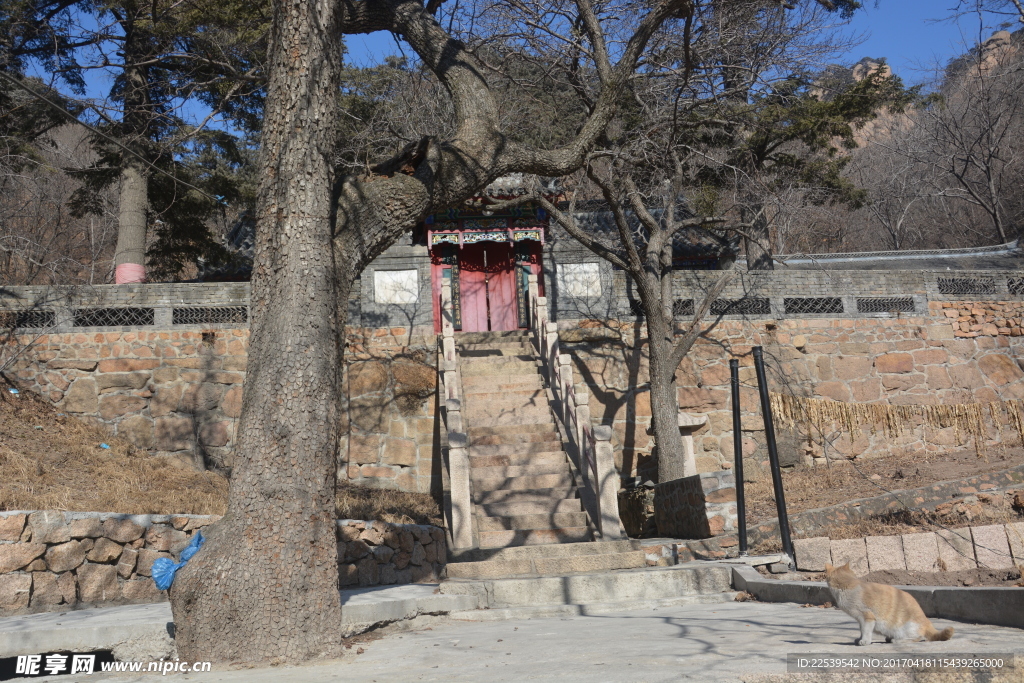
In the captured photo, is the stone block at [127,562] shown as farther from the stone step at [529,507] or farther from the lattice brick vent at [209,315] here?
the lattice brick vent at [209,315]

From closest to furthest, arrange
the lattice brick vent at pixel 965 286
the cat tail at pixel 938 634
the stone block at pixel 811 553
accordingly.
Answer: the cat tail at pixel 938 634
the stone block at pixel 811 553
the lattice brick vent at pixel 965 286

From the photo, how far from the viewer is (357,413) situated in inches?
551

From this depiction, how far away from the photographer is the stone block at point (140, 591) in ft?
22.9

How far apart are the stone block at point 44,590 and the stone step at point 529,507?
4.55 m

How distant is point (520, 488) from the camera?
996 cm

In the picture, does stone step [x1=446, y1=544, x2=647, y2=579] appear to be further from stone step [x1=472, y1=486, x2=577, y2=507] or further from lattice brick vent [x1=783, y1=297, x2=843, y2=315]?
lattice brick vent [x1=783, y1=297, x2=843, y2=315]

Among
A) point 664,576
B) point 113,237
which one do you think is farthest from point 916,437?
point 113,237

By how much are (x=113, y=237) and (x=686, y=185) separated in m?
19.4

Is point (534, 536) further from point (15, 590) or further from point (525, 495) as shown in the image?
point (15, 590)

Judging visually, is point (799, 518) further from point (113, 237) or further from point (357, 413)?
point (113, 237)

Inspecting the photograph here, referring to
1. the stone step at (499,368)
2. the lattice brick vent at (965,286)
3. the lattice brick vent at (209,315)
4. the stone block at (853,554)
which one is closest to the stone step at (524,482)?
the stone step at (499,368)

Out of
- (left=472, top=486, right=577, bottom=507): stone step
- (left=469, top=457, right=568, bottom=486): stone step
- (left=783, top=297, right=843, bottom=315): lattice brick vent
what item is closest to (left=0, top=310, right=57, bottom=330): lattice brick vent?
(left=469, top=457, right=568, bottom=486): stone step

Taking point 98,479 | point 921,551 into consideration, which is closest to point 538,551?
point 921,551

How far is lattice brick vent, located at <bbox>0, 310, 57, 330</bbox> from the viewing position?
12.7m
